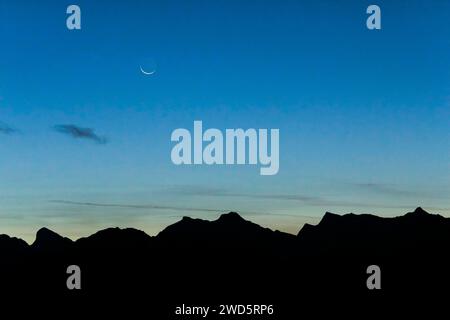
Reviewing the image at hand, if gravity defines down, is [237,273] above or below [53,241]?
below

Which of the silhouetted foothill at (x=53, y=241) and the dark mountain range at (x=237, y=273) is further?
the silhouetted foothill at (x=53, y=241)

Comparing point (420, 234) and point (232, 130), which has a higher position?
point (232, 130)

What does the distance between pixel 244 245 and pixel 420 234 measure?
3.89m

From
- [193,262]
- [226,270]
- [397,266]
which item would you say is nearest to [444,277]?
[397,266]

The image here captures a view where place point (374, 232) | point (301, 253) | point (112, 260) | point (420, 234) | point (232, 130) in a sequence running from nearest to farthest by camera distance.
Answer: point (232, 130) < point (374, 232) < point (112, 260) < point (420, 234) < point (301, 253)

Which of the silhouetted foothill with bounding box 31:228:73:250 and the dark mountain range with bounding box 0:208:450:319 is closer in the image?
the dark mountain range with bounding box 0:208:450:319

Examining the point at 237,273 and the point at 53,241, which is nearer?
the point at 237,273

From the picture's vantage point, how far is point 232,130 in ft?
30.0

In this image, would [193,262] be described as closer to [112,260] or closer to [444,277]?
[112,260]

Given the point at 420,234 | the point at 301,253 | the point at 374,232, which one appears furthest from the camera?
the point at 301,253

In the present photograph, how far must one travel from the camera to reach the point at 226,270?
415 inches
